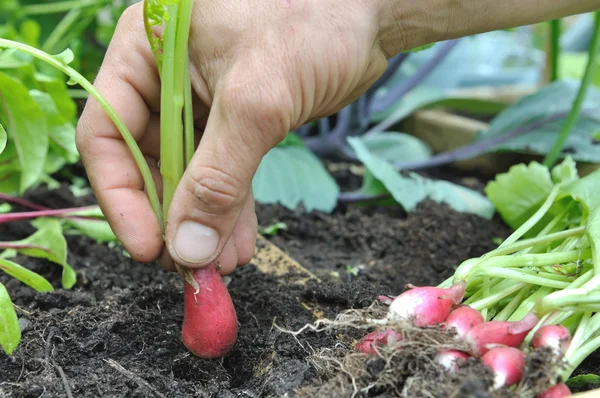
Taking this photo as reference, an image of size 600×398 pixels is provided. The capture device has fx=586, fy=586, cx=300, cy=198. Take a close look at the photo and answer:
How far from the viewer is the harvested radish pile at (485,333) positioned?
80cm

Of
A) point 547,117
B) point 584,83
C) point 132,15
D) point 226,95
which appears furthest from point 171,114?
point 547,117

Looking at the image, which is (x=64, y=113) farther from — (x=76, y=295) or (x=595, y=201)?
(x=595, y=201)

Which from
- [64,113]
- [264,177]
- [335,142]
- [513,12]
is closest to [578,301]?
[513,12]

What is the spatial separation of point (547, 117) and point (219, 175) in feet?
5.79

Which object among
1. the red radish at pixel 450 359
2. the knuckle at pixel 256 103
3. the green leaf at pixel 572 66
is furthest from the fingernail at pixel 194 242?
the green leaf at pixel 572 66

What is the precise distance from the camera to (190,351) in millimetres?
1088

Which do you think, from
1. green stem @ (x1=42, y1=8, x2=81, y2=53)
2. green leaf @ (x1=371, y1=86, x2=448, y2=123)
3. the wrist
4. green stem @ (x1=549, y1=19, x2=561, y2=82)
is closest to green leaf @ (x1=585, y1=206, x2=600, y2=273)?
the wrist

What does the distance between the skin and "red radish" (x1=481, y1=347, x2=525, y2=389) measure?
1.53 feet

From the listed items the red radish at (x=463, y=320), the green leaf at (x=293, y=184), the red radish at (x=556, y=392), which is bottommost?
the green leaf at (x=293, y=184)

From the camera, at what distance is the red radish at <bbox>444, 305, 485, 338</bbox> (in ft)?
2.89

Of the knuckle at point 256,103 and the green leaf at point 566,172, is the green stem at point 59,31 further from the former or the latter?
the green leaf at point 566,172

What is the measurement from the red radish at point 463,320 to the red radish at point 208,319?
0.40m

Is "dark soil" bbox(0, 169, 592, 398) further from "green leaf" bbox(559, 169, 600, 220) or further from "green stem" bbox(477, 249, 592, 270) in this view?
"green leaf" bbox(559, 169, 600, 220)

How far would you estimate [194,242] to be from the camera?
1016 mm
